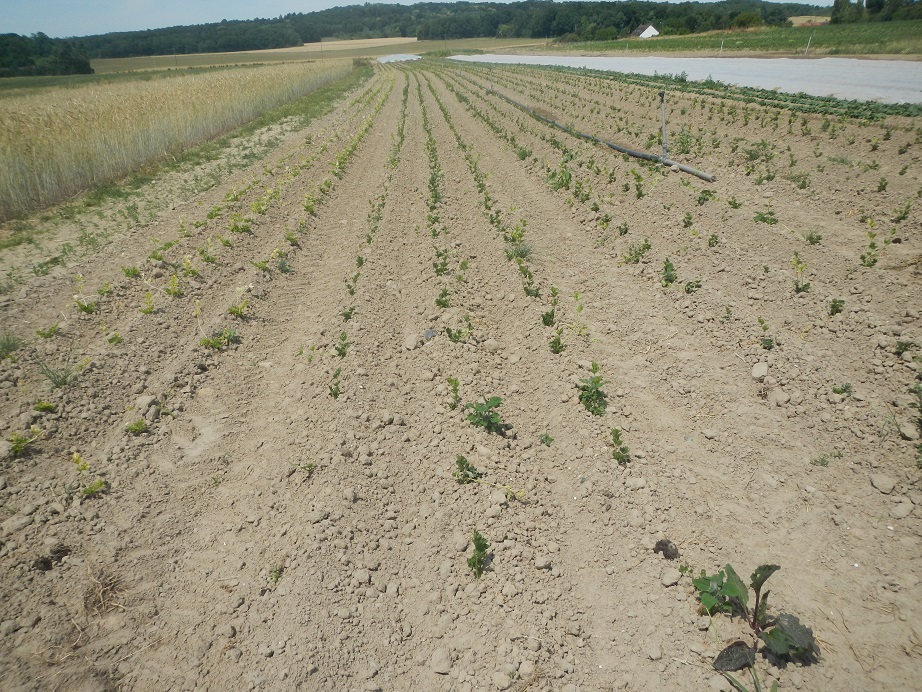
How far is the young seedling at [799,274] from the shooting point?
6215 millimetres

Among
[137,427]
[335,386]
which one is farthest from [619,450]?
[137,427]

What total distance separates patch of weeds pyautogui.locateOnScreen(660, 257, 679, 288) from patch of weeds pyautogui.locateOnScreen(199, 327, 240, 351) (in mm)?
6172

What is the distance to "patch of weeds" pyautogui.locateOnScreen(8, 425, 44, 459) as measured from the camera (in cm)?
441

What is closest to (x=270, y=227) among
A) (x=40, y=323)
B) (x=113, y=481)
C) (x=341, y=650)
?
(x=40, y=323)

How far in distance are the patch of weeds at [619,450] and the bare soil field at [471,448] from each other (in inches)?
1.0

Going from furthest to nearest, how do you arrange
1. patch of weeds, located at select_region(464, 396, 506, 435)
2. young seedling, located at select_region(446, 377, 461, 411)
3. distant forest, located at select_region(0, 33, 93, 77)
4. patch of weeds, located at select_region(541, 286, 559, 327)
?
distant forest, located at select_region(0, 33, 93, 77), patch of weeds, located at select_region(541, 286, 559, 327), young seedling, located at select_region(446, 377, 461, 411), patch of weeds, located at select_region(464, 396, 506, 435)

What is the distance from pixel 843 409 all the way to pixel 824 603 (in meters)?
2.23

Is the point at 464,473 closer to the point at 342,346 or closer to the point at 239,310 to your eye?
the point at 342,346

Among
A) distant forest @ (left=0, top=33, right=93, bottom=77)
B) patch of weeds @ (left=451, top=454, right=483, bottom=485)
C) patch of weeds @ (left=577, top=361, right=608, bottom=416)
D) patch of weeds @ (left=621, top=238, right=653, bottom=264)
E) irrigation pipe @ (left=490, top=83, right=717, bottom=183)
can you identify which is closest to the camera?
patch of weeds @ (left=451, top=454, right=483, bottom=485)

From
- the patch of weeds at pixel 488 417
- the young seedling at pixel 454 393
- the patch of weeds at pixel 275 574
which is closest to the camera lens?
the patch of weeds at pixel 275 574

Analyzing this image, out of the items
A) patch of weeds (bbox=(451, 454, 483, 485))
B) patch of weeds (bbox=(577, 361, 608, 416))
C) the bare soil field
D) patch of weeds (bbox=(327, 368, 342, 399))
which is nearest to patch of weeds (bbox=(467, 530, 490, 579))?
the bare soil field

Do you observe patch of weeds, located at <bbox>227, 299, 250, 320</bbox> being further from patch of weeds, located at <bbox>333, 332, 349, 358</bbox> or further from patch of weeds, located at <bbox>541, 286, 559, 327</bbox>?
patch of weeds, located at <bbox>541, 286, 559, 327</bbox>

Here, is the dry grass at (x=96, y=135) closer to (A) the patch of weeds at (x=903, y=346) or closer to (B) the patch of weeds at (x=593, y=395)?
(B) the patch of weeds at (x=593, y=395)

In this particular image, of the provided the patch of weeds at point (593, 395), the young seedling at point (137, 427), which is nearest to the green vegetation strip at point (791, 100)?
the patch of weeds at point (593, 395)
